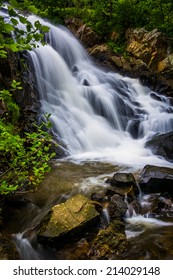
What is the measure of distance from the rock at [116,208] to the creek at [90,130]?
0.71ft

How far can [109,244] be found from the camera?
3.96 m

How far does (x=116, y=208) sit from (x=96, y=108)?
284 inches

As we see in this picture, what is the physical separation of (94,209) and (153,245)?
3.39 feet

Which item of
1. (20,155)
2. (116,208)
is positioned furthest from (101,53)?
(20,155)

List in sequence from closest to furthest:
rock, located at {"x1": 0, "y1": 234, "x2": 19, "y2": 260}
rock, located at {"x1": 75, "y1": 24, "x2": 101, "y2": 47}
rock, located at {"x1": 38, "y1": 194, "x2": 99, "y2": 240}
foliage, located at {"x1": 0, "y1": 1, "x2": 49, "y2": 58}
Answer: foliage, located at {"x1": 0, "y1": 1, "x2": 49, "y2": 58} → rock, located at {"x1": 0, "y1": 234, "x2": 19, "y2": 260} → rock, located at {"x1": 38, "y1": 194, "x2": 99, "y2": 240} → rock, located at {"x1": 75, "y1": 24, "x2": 101, "y2": 47}

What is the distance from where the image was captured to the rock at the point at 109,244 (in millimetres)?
3865

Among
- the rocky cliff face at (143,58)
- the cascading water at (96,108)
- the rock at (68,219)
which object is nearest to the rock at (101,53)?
the rocky cliff face at (143,58)

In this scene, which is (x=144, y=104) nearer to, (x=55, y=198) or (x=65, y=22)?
(x=55, y=198)

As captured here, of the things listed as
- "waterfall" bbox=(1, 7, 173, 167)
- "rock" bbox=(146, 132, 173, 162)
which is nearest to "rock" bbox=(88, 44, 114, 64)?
"waterfall" bbox=(1, 7, 173, 167)

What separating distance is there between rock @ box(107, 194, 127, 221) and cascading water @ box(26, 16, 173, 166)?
280cm

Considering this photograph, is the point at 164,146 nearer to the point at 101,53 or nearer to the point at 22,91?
the point at 22,91

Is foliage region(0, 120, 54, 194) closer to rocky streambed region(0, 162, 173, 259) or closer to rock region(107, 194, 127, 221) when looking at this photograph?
rocky streambed region(0, 162, 173, 259)

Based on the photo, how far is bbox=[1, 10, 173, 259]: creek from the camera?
4.55 m
